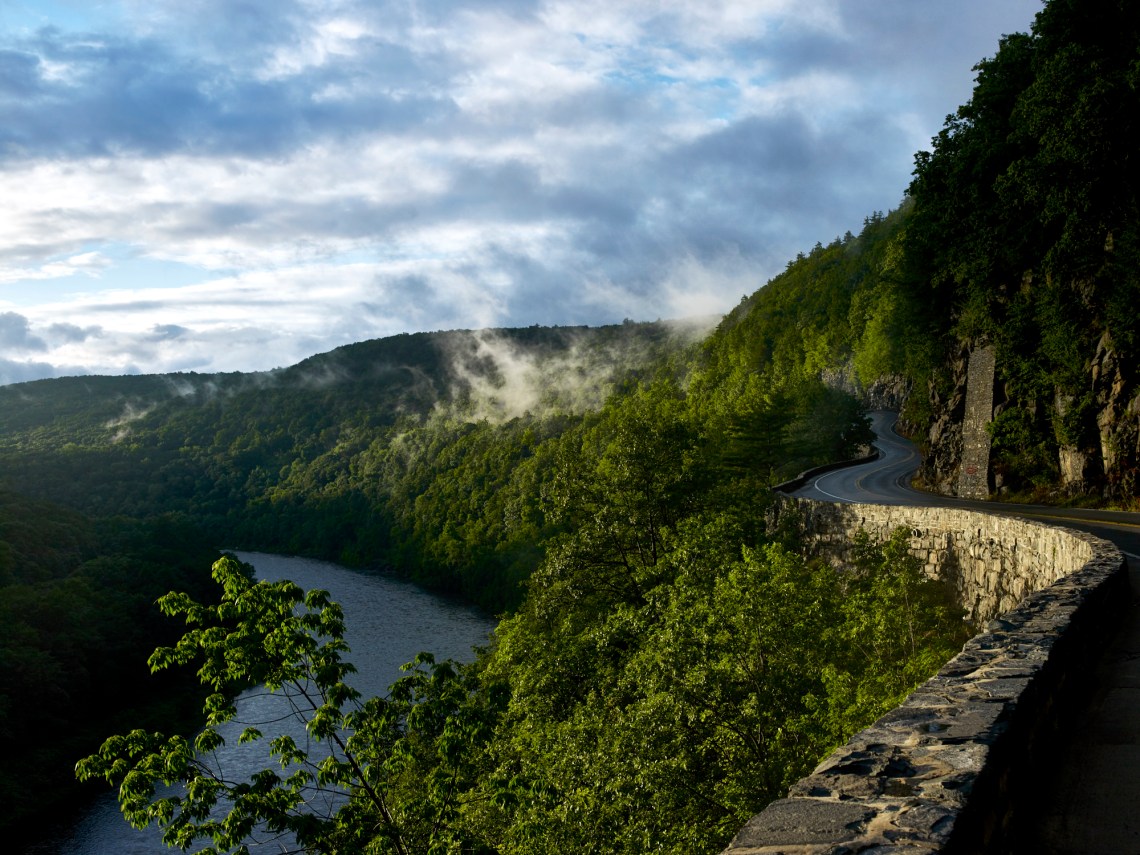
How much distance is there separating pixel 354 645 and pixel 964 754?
210 feet

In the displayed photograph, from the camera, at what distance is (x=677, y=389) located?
156 meters

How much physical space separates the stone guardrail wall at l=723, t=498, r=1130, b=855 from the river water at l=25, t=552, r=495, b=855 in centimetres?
1034

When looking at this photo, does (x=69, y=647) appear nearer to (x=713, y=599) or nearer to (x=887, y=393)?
(x=713, y=599)

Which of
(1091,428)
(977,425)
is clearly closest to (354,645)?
(977,425)

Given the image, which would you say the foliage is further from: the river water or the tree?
the river water

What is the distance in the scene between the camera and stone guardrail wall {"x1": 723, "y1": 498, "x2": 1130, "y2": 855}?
11.9 feet

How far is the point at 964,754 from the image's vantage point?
435 cm

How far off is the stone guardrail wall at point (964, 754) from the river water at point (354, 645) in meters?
10.3

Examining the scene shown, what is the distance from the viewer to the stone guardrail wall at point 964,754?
3.64 metres

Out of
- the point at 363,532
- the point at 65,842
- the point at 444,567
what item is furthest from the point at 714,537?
the point at 363,532

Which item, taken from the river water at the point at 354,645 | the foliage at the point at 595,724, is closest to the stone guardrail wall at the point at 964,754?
the foliage at the point at 595,724

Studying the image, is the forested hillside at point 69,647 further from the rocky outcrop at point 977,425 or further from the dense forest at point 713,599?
the rocky outcrop at point 977,425

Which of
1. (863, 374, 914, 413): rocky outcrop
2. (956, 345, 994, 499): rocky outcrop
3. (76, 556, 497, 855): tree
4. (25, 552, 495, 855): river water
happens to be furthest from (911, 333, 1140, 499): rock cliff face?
(863, 374, 914, 413): rocky outcrop

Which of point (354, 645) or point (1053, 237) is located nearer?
point (1053, 237)
